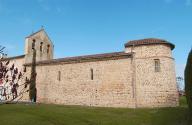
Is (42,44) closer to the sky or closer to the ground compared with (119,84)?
closer to the sky

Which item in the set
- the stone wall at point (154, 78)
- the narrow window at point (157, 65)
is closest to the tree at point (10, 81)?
the stone wall at point (154, 78)

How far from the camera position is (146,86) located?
88.0 ft

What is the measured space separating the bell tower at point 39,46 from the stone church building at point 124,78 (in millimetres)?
7933

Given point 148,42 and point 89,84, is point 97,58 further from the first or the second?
point 148,42

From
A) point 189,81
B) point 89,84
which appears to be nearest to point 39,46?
point 89,84

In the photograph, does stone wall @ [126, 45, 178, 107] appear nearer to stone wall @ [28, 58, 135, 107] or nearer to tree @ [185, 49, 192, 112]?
stone wall @ [28, 58, 135, 107]

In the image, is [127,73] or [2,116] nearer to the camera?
[2,116]

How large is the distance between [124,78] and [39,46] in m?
17.8

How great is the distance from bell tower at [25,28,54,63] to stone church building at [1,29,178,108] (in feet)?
26.0

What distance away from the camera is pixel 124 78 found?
91.0ft

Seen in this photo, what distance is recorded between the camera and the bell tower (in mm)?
39062

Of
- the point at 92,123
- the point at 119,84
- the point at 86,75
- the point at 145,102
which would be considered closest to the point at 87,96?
the point at 86,75

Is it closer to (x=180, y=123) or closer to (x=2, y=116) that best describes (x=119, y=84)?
(x=180, y=123)

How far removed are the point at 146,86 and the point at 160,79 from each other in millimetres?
1559
